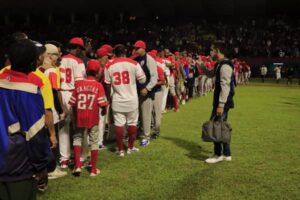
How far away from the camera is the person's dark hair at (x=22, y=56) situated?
135 inches

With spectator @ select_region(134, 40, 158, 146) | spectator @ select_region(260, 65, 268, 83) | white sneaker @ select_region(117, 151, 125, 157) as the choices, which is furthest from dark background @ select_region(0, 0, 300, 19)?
white sneaker @ select_region(117, 151, 125, 157)

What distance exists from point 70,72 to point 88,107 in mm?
808

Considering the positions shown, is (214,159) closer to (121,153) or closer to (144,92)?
(121,153)

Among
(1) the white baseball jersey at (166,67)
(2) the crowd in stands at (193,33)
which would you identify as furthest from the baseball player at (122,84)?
(2) the crowd in stands at (193,33)

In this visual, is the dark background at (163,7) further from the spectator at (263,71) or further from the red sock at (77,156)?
the red sock at (77,156)

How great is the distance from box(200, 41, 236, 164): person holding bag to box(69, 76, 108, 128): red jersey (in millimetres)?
2219

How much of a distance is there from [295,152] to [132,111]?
365 centimetres

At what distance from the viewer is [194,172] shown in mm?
7383

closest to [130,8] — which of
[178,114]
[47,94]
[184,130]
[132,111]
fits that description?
[178,114]

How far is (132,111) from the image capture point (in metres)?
8.60

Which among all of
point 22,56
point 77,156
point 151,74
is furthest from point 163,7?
point 22,56

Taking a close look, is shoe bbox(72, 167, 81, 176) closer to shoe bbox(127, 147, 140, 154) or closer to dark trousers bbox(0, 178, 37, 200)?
shoe bbox(127, 147, 140, 154)

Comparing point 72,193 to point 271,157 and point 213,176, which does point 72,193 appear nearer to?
point 213,176

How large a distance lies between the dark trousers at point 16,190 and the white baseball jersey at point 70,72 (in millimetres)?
4107
